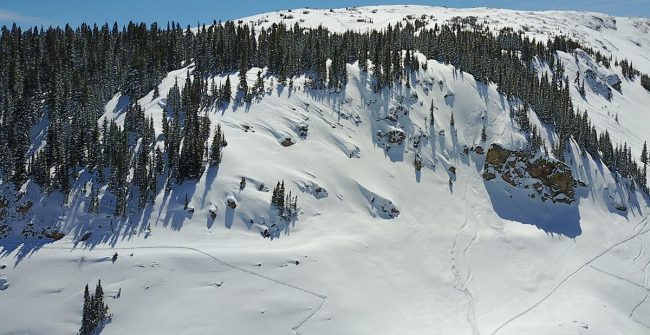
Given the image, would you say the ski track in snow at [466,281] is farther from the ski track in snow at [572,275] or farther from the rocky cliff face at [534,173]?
the rocky cliff face at [534,173]

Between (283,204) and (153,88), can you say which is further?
(153,88)

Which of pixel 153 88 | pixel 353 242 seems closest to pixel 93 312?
pixel 353 242

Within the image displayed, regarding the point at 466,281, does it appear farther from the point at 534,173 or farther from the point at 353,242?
the point at 534,173

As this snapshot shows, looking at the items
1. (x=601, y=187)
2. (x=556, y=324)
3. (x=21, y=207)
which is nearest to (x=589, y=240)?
(x=601, y=187)

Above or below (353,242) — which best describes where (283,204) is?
above

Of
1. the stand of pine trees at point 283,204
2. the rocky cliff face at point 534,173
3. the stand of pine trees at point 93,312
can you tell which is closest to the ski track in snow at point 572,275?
the rocky cliff face at point 534,173

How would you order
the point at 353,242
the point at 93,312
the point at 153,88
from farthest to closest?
the point at 153,88, the point at 353,242, the point at 93,312

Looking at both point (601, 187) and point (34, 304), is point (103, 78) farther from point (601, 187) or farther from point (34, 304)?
point (601, 187)
